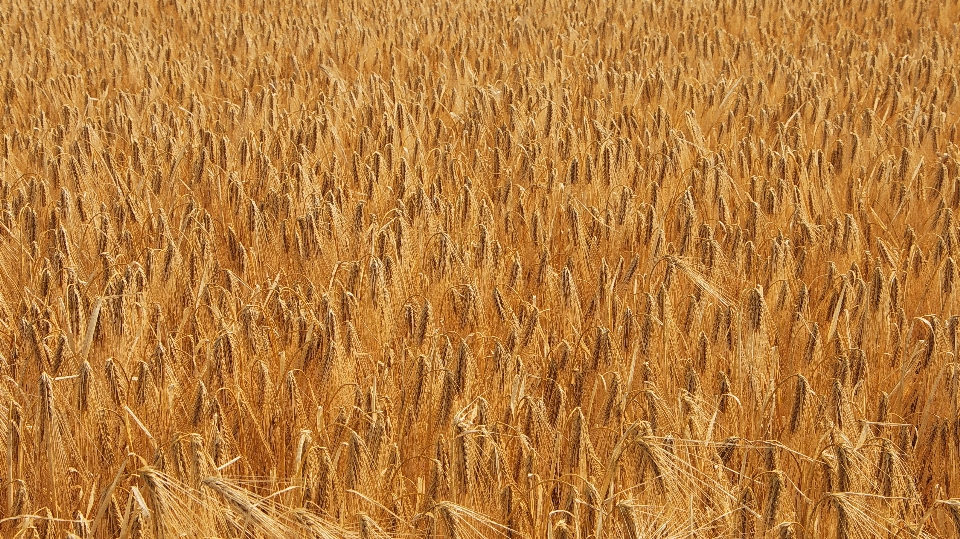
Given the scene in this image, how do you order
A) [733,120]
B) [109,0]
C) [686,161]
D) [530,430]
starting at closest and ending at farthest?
[530,430], [686,161], [733,120], [109,0]

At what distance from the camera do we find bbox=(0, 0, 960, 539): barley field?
1.32 m

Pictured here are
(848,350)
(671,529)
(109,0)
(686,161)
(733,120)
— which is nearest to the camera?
(671,529)

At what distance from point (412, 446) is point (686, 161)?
1412mm

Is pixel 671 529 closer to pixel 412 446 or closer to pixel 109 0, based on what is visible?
pixel 412 446

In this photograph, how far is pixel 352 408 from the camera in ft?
4.95

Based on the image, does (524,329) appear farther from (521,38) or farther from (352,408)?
(521,38)

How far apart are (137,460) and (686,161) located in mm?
1650

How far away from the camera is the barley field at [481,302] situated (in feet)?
4.33

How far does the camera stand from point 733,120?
116 inches

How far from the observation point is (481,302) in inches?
71.9

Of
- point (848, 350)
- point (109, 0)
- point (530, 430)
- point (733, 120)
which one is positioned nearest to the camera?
point (530, 430)

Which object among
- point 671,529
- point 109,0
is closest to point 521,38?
point 109,0

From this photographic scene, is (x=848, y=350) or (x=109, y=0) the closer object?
(x=848, y=350)

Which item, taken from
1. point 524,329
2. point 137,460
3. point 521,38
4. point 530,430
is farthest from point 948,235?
point 521,38
